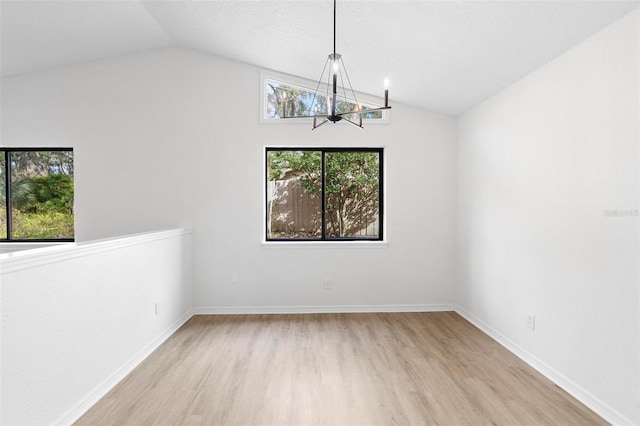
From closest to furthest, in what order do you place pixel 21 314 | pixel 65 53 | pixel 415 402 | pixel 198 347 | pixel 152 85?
pixel 21 314, pixel 415 402, pixel 198 347, pixel 65 53, pixel 152 85

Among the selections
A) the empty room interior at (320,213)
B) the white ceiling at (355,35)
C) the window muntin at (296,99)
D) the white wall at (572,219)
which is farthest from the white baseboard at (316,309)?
the white ceiling at (355,35)

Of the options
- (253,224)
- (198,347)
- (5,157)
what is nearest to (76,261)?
(198,347)

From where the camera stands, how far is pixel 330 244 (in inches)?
165

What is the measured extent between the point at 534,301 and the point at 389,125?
245 cm

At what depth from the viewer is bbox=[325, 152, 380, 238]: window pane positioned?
4.34m

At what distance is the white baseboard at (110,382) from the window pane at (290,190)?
1662 millimetres

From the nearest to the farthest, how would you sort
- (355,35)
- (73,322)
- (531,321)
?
(73,322) < (531,321) < (355,35)

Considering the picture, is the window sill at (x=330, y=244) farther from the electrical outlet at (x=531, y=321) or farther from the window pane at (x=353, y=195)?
the electrical outlet at (x=531, y=321)

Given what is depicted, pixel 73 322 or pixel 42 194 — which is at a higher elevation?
pixel 42 194

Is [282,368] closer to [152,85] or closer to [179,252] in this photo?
[179,252]

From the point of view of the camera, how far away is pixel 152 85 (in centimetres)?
408

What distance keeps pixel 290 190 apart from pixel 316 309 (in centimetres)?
151

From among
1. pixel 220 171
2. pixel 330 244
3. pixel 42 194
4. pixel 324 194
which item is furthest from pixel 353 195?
pixel 42 194

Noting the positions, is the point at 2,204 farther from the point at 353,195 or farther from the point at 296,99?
the point at 353,195
